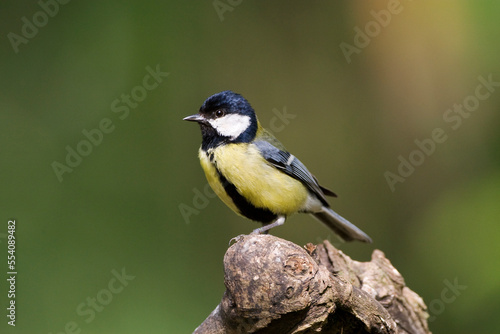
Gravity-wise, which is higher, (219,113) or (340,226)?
(219,113)

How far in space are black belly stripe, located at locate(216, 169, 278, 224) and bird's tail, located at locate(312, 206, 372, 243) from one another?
42cm

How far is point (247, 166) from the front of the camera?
2.52 metres

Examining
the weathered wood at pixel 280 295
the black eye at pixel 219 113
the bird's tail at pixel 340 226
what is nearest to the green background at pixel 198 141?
the bird's tail at pixel 340 226

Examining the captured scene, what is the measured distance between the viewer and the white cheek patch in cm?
263

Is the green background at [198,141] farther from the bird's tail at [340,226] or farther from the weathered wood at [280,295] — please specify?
the weathered wood at [280,295]

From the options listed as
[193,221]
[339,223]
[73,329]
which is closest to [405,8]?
[339,223]

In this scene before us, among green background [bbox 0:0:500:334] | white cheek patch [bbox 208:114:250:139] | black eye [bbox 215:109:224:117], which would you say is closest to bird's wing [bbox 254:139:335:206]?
white cheek patch [bbox 208:114:250:139]

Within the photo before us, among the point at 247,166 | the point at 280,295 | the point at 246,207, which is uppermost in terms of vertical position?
the point at 247,166

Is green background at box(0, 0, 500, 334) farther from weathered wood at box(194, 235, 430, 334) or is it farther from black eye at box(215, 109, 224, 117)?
weathered wood at box(194, 235, 430, 334)

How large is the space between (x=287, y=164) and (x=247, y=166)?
0.29 meters

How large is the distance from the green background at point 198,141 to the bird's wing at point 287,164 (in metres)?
0.87

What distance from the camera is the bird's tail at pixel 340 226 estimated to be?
2.97 meters

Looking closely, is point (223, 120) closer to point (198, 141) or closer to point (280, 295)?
point (198, 141)

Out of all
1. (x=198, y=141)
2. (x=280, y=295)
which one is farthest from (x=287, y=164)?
(x=280, y=295)
